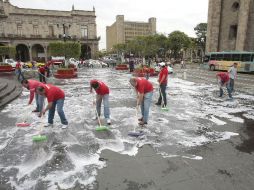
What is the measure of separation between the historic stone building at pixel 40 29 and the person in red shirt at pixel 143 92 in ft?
151

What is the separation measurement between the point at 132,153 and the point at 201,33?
62.5 meters

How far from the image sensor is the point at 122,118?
732 centimetres

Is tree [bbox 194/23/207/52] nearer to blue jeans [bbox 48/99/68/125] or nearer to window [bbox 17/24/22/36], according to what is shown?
window [bbox 17/24/22/36]

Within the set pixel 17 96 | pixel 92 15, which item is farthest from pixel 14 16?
pixel 17 96

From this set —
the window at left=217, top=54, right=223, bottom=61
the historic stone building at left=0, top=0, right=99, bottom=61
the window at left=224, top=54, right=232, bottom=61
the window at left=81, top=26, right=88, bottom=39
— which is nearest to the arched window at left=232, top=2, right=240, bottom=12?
the window at left=217, top=54, right=223, bottom=61

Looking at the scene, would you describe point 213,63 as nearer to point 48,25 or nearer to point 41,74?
point 41,74

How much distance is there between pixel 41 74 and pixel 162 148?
39.3 feet

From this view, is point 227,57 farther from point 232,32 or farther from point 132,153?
point 132,153

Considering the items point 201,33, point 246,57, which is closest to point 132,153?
point 246,57

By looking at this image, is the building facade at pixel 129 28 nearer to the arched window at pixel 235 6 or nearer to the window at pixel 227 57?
the arched window at pixel 235 6

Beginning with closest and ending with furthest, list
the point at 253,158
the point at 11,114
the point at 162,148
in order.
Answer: the point at 253,158 < the point at 162,148 < the point at 11,114

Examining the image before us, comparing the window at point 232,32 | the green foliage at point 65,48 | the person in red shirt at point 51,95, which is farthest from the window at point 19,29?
the person in red shirt at point 51,95

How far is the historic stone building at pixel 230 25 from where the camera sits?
3306cm

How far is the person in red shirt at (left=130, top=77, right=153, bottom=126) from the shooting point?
5.80m
